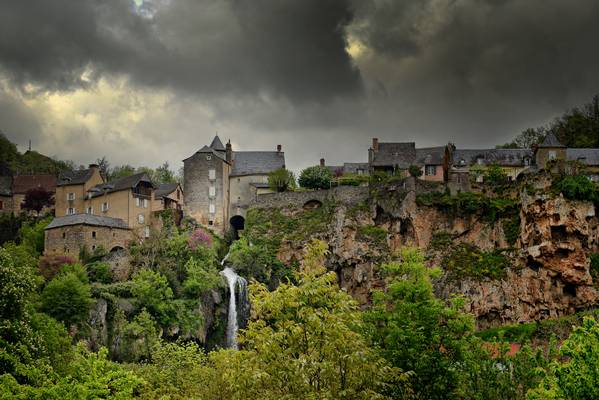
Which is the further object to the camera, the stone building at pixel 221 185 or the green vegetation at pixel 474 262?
the stone building at pixel 221 185

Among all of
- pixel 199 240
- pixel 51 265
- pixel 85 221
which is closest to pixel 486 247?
pixel 199 240

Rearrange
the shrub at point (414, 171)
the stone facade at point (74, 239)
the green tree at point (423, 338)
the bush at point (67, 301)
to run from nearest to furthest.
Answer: the green tree at point (423, 338), the bush at point (67, 301), the stone facade at point (74, 239), the shrub at point (414, 171)

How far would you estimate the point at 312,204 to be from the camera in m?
71.1

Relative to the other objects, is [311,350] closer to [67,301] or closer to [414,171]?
[67,301]

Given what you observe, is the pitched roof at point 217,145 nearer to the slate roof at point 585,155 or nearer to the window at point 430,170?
the window at point 430,170

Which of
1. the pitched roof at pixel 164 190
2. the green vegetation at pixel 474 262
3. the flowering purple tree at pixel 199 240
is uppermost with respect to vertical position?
the pitched roof at pixel 164 190

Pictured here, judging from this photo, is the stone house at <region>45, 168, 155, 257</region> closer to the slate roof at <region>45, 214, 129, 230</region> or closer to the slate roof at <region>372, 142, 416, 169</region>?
the slate roof at <region>45, 214, 129, 230</region>

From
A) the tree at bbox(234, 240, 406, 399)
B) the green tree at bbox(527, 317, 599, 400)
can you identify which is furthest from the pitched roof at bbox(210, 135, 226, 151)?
the green tree at bbox(527, 317, 599, 400)

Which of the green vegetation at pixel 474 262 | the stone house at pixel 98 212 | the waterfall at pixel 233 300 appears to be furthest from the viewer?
the stone house at pixel 98 212

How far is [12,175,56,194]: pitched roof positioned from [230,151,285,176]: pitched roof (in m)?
22.1

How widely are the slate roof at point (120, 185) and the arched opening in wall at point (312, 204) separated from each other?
52.6ft

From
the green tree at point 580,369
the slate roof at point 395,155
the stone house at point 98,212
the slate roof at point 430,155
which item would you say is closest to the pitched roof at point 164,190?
the stone house at point 98,212

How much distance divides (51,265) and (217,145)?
26.6 meters

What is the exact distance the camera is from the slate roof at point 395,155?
76.3 m
